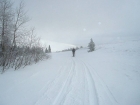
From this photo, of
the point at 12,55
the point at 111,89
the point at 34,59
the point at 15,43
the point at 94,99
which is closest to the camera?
the point at 94,99

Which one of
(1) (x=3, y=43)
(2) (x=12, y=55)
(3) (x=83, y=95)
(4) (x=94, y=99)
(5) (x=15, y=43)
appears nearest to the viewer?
(4) (x=94, y=99)

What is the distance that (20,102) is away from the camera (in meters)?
2.13

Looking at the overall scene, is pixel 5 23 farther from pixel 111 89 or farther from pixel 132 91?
pixel 132 91

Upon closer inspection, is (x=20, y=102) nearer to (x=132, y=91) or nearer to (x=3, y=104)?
(x=3, y=104)

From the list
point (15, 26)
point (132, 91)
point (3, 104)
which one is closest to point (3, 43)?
point (15, 26)

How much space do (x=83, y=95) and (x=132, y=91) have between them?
1969 mm

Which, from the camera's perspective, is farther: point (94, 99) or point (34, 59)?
point (34, 59)

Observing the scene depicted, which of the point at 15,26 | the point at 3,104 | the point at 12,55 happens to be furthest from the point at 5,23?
the point at 3,104

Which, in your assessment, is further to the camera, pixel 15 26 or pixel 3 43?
pixel 15 26

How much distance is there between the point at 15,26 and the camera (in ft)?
26.3

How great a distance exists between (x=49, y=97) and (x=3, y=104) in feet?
4.76

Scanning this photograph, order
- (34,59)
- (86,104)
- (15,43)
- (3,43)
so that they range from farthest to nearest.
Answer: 1. (34,59)
2. (15,43)
3. (3,43)
4. (86,104)

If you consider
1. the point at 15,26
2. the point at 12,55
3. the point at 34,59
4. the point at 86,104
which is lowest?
the point at 86,104

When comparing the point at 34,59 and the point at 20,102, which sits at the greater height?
the point at 34,59
